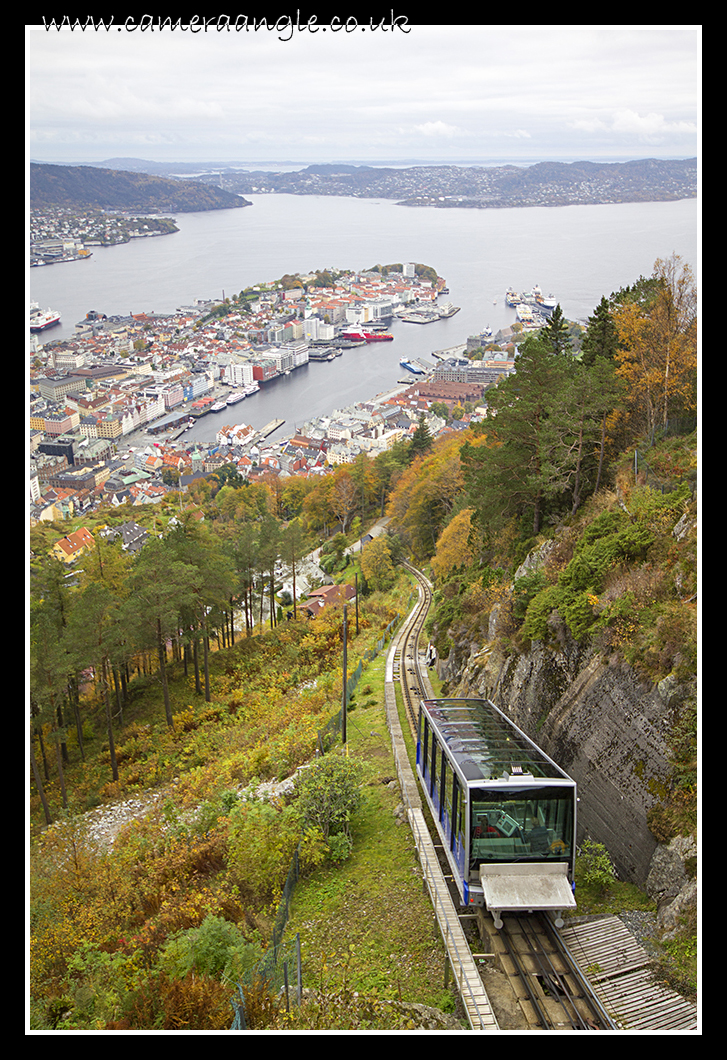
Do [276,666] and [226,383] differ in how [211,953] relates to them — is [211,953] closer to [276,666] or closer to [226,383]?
[276,666]

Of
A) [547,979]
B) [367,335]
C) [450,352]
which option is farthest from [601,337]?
[367,335]

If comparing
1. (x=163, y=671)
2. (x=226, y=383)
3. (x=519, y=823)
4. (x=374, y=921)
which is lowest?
Answer: (x=163, y=671)

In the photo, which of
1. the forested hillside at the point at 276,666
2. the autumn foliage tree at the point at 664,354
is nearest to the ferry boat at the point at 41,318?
the forested hillside at the point at 276,666

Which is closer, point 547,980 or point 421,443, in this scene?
point 547,980

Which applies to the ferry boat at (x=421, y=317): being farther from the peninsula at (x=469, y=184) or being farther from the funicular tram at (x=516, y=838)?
→ the funicular tram at (x=516, y=838)

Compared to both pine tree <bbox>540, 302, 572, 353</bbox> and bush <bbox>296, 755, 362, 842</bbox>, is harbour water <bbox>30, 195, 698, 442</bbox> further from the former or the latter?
Answer: bush <bbox>296, 755, 362, 842</bbox>

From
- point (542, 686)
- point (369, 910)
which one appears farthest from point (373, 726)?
point (369, 910)
